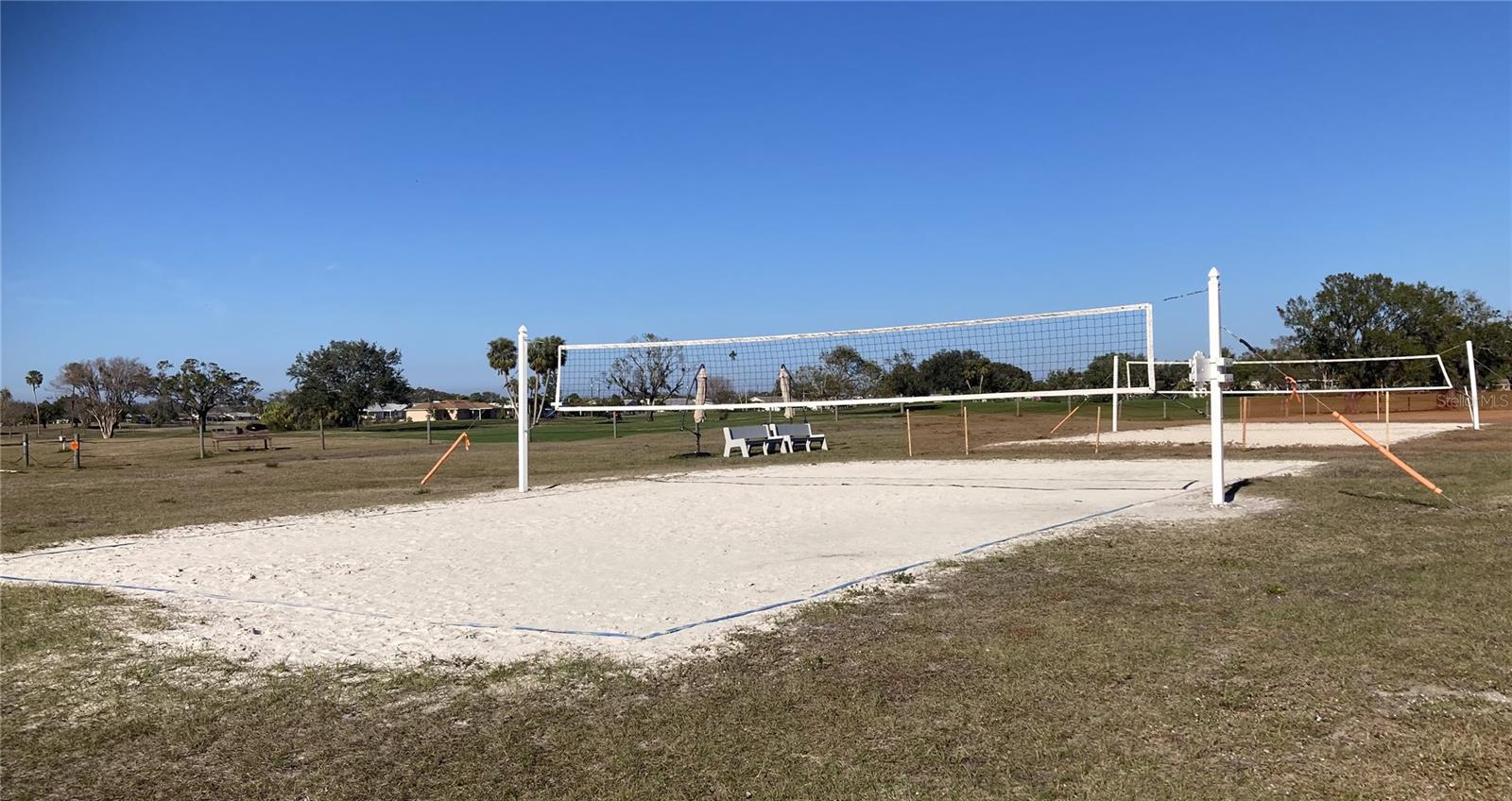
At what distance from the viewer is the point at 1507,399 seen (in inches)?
1635

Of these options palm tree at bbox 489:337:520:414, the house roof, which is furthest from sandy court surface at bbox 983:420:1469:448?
the house roof

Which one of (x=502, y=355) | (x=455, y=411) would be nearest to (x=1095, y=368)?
(x=502, y=355)

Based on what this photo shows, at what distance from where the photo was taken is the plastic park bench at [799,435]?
24031mm

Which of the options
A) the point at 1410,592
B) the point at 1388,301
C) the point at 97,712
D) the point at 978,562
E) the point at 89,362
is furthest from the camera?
the point at 89,362

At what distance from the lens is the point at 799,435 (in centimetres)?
2419

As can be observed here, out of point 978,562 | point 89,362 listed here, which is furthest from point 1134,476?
point 89,362

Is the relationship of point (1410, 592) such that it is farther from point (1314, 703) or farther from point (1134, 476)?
point (1134, 476)

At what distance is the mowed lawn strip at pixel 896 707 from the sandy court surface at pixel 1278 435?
17.6 meters

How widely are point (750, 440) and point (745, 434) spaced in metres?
0.33

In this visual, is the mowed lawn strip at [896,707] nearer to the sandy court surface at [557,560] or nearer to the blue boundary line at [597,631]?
the blue boundary line at [597,631]

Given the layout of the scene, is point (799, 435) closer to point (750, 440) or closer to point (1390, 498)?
point (750, 440)

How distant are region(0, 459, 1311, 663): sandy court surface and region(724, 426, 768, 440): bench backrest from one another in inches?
360

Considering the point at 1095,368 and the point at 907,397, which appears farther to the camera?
the point at 1095,368

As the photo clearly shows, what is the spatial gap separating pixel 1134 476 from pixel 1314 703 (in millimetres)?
11146
